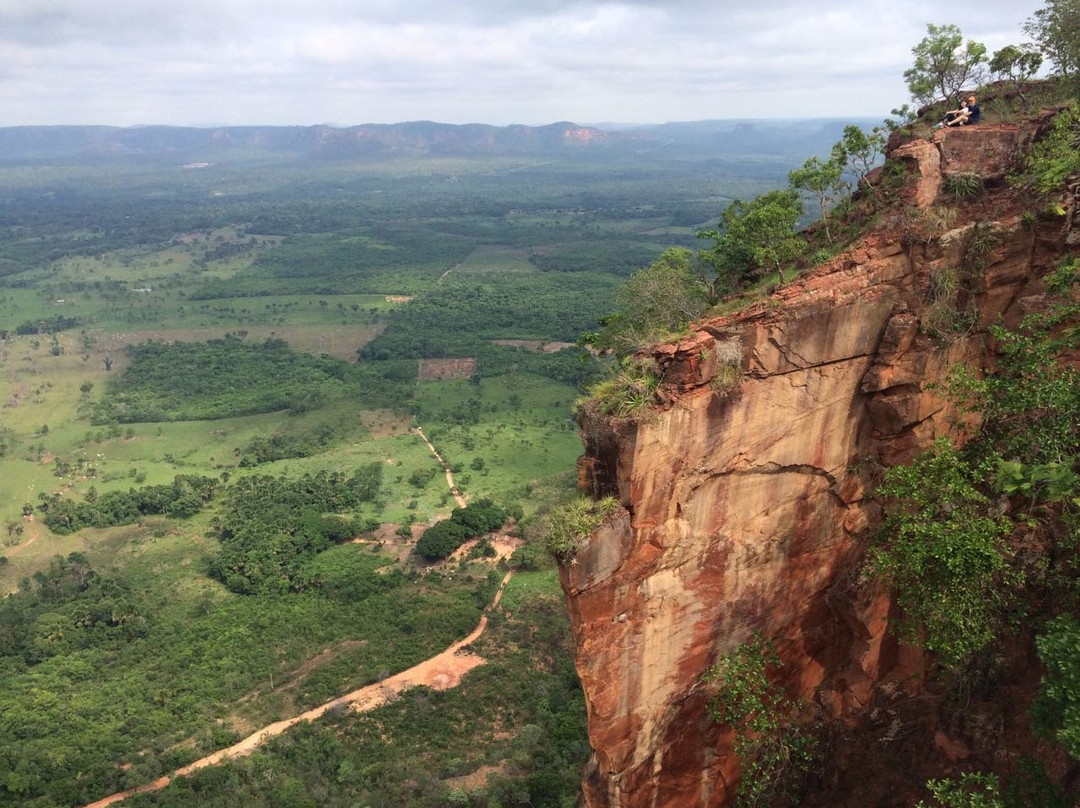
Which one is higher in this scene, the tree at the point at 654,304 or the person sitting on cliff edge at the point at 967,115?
the person sitting on cliff edge at the point at 967,115

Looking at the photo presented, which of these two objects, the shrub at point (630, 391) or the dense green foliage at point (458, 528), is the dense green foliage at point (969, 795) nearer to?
the shrub at point (630, 391)

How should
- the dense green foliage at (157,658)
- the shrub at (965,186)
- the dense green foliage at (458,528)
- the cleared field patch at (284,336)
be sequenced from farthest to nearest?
the cleared field patch at (284,336), the dense green foliage at (458,528), the dense green foliage at (157,658), the shrub at (965,186)

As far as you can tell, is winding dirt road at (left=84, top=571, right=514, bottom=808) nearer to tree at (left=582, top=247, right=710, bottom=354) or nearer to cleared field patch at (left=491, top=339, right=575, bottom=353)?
tree at (left=582, top=247, right=710, bottom=354)

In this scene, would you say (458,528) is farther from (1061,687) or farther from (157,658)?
(1061,687)

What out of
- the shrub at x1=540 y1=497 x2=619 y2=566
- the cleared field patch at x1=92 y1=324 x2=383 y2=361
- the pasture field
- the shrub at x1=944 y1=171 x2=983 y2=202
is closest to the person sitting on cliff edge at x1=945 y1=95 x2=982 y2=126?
the shrub at x1=944 y1=171 x2=983 y2=202

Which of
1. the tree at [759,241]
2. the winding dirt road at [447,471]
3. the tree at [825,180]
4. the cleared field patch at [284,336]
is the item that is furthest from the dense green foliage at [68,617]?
the cleared field patch at [284,336]

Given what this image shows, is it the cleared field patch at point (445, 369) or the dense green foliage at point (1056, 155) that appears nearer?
the dense green foliage at point (1056, 155)

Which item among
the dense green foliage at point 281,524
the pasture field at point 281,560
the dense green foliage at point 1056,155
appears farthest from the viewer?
the dense green foliage at point 281,524
